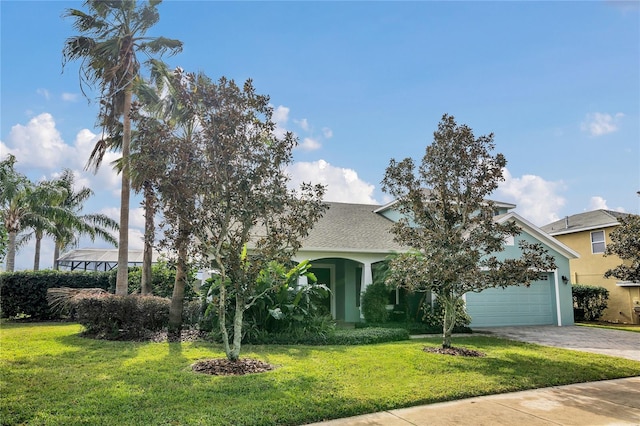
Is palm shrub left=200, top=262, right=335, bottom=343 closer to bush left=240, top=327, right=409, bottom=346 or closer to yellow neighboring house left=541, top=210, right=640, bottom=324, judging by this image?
bush left=240, top=327, right=409, bottom=346

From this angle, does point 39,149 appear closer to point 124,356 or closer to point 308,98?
point 124,356

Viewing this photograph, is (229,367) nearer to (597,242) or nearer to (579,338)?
(579,338)

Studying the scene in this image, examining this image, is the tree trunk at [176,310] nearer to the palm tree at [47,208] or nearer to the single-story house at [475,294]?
the single-story house at [475,294]

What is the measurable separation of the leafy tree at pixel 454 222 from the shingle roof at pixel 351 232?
4246 mm

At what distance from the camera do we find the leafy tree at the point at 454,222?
9.62 metres

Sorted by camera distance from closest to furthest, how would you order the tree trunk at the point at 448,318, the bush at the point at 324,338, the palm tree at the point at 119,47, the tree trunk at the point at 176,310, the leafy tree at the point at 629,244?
the tree trunk at the point at 448,318, the bush at the point at 324,338, the tree trunk at the point at 176,310, the palm tree at the point at 119,47, the leafy tree at the point at 629,244

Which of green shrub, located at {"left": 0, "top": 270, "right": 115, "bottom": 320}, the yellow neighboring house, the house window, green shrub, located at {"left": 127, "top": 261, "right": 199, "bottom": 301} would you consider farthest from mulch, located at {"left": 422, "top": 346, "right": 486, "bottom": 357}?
the house window

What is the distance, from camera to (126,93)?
13.9 metres

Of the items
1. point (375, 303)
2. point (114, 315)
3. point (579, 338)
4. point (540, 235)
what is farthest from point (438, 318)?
point (114, 315)

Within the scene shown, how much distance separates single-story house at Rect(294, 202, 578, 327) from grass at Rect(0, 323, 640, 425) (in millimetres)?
5710

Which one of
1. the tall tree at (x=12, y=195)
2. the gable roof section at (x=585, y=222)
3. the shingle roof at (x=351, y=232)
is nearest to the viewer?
the tall tree at (x=12, y=195)

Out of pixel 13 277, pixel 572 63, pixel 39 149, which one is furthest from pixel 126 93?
pixel 572 63

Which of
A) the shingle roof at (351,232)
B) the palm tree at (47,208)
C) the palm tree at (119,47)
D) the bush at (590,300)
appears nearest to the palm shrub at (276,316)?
the shingle roof at (351,232)

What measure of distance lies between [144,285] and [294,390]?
36.5 feet
